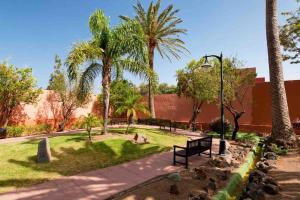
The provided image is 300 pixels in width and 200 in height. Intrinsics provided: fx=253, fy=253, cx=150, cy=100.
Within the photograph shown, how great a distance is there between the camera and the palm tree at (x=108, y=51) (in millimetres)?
13305

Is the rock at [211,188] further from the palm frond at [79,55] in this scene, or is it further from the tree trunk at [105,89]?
the palm frond at [79,55]

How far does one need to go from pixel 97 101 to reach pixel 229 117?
12.5 meters

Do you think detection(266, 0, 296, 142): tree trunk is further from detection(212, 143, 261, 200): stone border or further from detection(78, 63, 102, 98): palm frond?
detection(78, 63, 102, 98): palm frond

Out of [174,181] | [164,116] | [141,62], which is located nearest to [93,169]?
[174,181]

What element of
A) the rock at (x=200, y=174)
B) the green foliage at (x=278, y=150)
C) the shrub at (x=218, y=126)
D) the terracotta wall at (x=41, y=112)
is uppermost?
the terracotta wall at (x=41, y=112)

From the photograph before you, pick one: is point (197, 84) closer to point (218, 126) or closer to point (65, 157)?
point (218, 126)

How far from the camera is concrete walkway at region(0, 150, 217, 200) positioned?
21.4 ft

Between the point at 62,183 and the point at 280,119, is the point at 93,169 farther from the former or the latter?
the point at 280,119

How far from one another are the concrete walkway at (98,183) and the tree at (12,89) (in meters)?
11.1

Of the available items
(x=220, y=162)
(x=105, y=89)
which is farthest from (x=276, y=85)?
(x=105, y=89)

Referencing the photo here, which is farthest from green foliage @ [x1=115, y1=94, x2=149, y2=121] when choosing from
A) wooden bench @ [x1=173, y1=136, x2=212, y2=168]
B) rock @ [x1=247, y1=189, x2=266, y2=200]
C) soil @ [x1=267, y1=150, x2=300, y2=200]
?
rock @ [x1=247, y1=189, x2=266, y2=200]

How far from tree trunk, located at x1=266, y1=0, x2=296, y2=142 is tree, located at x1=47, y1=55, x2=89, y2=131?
1394 centimetres

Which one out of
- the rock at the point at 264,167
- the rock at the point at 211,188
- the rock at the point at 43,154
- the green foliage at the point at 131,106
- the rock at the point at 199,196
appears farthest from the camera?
the green foliage at the point at 131,106

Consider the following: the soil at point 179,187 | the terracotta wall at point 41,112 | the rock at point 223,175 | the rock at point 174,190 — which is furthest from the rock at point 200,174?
the terracotta wall at point 41,112
